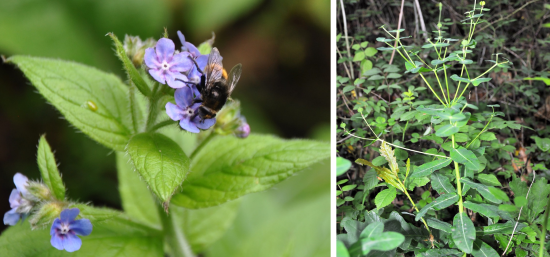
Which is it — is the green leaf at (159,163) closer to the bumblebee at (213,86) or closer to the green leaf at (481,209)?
the bumblebee at (213,86)

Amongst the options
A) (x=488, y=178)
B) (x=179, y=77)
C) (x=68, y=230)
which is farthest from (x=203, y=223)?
(x=488, y=178)

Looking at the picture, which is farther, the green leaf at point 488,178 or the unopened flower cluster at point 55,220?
the green leaf at point 488,178

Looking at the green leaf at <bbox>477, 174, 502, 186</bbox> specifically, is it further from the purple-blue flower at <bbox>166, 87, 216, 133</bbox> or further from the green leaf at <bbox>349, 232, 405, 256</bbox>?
the purple-blue flower at <bbox>166, 87, 216, 133</bbox>

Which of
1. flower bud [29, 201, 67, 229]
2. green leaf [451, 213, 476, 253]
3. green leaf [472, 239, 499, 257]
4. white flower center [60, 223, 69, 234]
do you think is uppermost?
flower bud [29, 201, 67, 229]

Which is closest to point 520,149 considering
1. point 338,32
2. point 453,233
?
point 453,233

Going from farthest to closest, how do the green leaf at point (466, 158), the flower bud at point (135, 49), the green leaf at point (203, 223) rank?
the green leaf at point (203, 223)
the green leaf at point (466, 158)
the flower bud at point (135, 49)

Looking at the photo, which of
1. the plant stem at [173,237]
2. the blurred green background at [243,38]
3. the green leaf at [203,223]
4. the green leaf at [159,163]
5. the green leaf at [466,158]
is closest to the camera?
the green leaf at [159,163]

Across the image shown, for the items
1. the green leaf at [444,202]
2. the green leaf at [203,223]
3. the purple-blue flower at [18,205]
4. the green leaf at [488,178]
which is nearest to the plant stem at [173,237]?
the green leaf at [203,223]

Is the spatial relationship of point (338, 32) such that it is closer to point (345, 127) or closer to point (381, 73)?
point (381, 73)

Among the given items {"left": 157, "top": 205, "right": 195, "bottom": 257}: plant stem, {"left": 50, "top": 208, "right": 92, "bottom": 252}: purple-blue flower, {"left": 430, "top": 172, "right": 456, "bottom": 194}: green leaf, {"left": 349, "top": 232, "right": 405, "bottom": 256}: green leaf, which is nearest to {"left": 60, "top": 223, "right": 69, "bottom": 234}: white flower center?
{"left": 50, "top": 208, "right": 92, "bottom": 252}: purple-blue flower
